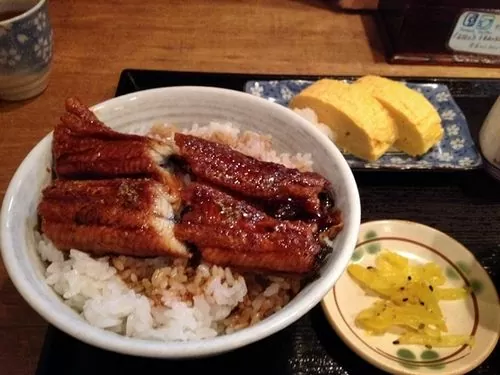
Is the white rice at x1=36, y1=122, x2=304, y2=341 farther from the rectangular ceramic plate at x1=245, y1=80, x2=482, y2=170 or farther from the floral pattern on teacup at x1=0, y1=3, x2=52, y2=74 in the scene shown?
the floral pattern on teacup at x1=0, y1=3, x2=52, y2=74

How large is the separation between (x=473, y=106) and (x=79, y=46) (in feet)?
5.02

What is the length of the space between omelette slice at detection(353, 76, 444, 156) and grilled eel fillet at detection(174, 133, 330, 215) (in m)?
0.70

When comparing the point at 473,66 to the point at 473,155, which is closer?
the point at 473,155

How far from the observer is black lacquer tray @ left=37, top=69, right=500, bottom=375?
1.20 meters

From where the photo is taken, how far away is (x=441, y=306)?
1.39 meters

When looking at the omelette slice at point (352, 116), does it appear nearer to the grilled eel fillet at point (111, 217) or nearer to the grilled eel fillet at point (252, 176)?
the grilled eel fillet at point (252, 176)

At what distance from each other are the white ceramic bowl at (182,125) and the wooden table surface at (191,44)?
64 cm

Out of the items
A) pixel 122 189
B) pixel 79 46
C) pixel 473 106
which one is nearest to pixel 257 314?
pixel 122 189

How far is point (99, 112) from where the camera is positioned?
4.22 feet

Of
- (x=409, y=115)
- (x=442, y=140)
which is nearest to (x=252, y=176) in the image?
(x=409, y=115)

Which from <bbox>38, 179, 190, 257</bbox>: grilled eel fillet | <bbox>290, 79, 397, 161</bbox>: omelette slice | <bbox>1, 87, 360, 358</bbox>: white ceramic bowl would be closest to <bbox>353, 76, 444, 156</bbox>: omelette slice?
<bbox>290, 79, 397, 161</bbox>: omelette slice

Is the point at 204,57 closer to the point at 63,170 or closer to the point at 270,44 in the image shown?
the point at 270,44

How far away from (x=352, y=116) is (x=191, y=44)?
0.83 metres

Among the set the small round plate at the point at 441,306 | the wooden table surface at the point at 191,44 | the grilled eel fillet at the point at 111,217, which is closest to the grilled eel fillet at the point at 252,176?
the grilled eel fillet at the point at 111,217
